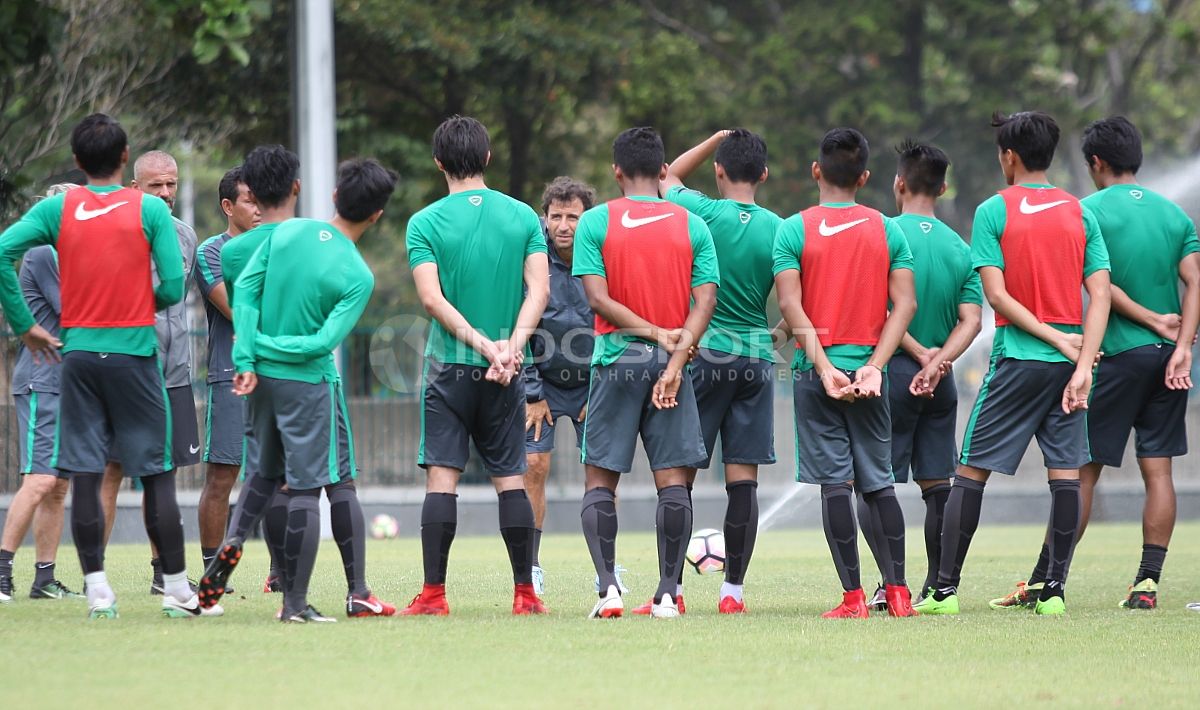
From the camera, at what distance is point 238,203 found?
877cm

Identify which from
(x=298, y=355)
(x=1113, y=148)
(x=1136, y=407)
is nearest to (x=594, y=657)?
(x=298, y=355)

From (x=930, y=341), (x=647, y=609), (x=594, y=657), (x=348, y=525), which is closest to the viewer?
(x=594, y=657)

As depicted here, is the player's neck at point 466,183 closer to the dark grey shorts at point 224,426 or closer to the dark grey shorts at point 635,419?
the dark grey shorts at point 635,419

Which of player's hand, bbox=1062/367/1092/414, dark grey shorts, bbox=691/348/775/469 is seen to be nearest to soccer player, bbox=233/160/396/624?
dark grey shorts, bbox=691/348/775/469

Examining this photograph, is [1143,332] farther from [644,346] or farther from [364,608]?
[364,608]

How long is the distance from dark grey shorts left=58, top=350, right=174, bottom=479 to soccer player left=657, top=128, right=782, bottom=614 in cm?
270

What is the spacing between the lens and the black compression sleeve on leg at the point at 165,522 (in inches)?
287

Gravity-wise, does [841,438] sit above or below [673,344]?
A: below

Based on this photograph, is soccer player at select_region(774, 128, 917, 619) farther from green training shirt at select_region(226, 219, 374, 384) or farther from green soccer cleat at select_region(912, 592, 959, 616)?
green training shirt at select_region(226, 219, 374, 384)

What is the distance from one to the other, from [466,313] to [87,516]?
203cm

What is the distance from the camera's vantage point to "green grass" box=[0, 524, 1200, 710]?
17.3 ft

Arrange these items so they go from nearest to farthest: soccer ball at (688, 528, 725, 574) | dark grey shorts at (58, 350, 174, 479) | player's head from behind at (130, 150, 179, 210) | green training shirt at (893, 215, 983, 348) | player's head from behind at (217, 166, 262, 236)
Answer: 1. dark grey shorts at (58, 350, 174, 479)
2. green training shirt at (893, 215, 983, 348)
3. player's head from behind at (130, 150, 179, 210)
4. player's head from behind at (217, 166, 262, 236)
5. soccer ball at (688, 528, 725, 574)

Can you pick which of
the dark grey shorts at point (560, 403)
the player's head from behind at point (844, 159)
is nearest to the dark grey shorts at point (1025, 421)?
the player's head from behind at point (844, 159)

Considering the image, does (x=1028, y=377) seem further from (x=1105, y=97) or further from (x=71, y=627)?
(x=1105, y=97)
